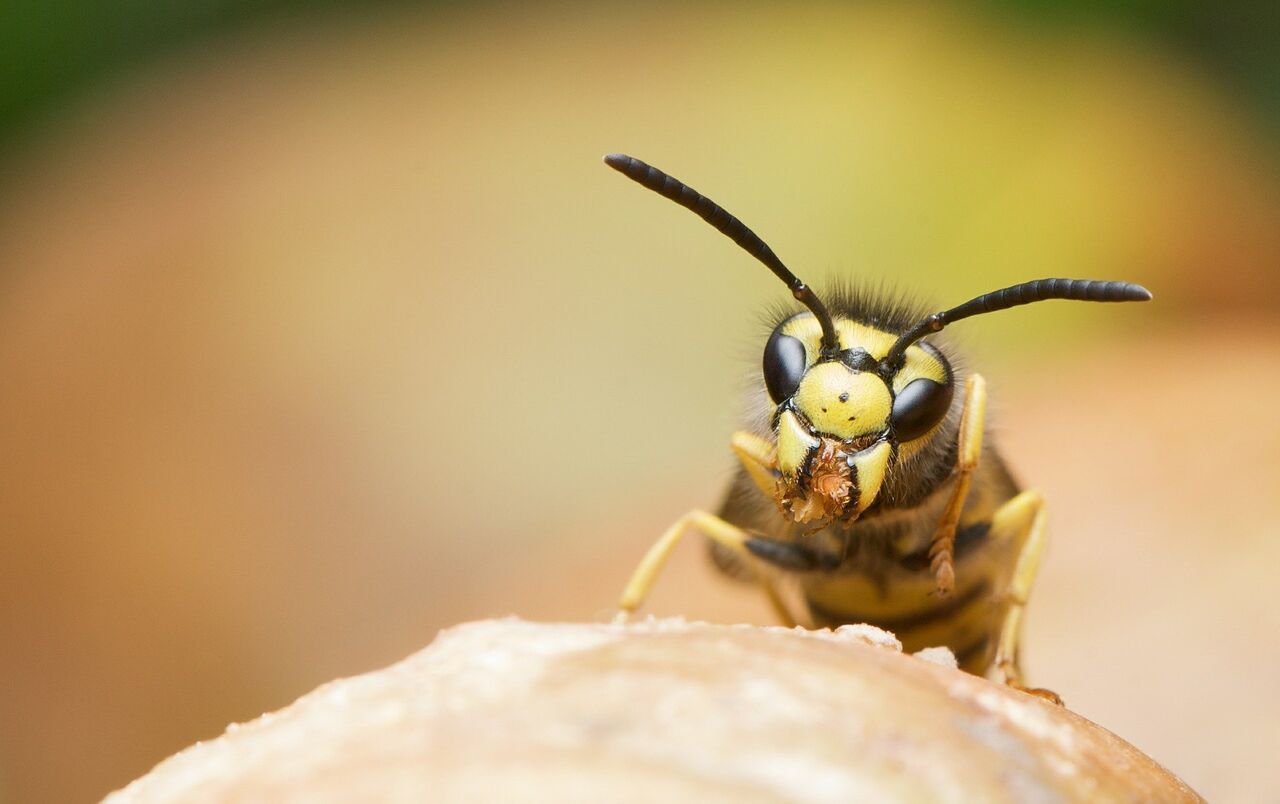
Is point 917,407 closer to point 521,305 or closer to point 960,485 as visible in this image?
point 960,485

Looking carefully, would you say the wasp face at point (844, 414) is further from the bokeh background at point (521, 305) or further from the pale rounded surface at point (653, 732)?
the bokeh background at point (521, 305)

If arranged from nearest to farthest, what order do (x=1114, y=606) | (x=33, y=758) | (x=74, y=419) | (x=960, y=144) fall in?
(x=1114, y=606) → (x=33, y=758) → (x=74, y=419) → (x=960, y=144)

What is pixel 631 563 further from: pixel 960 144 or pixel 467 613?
pixel 960 144

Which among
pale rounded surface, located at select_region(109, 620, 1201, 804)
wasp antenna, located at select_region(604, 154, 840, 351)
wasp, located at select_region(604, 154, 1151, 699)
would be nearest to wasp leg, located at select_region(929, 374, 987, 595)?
wasp, located at select_region(604, 154, 1151, 699)

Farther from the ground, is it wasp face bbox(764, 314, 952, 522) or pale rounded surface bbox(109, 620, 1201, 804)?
wasp face bbox(764, 314, 952, 522)

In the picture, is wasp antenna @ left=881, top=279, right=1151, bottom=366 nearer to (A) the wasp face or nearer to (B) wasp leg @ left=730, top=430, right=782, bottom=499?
(A) the wasp face

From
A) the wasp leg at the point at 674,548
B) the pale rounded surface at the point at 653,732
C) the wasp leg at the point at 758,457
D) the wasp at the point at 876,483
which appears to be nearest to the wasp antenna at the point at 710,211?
the wasp at the point at 876,483

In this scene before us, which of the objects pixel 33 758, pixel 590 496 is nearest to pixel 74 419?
pixel 33 758
